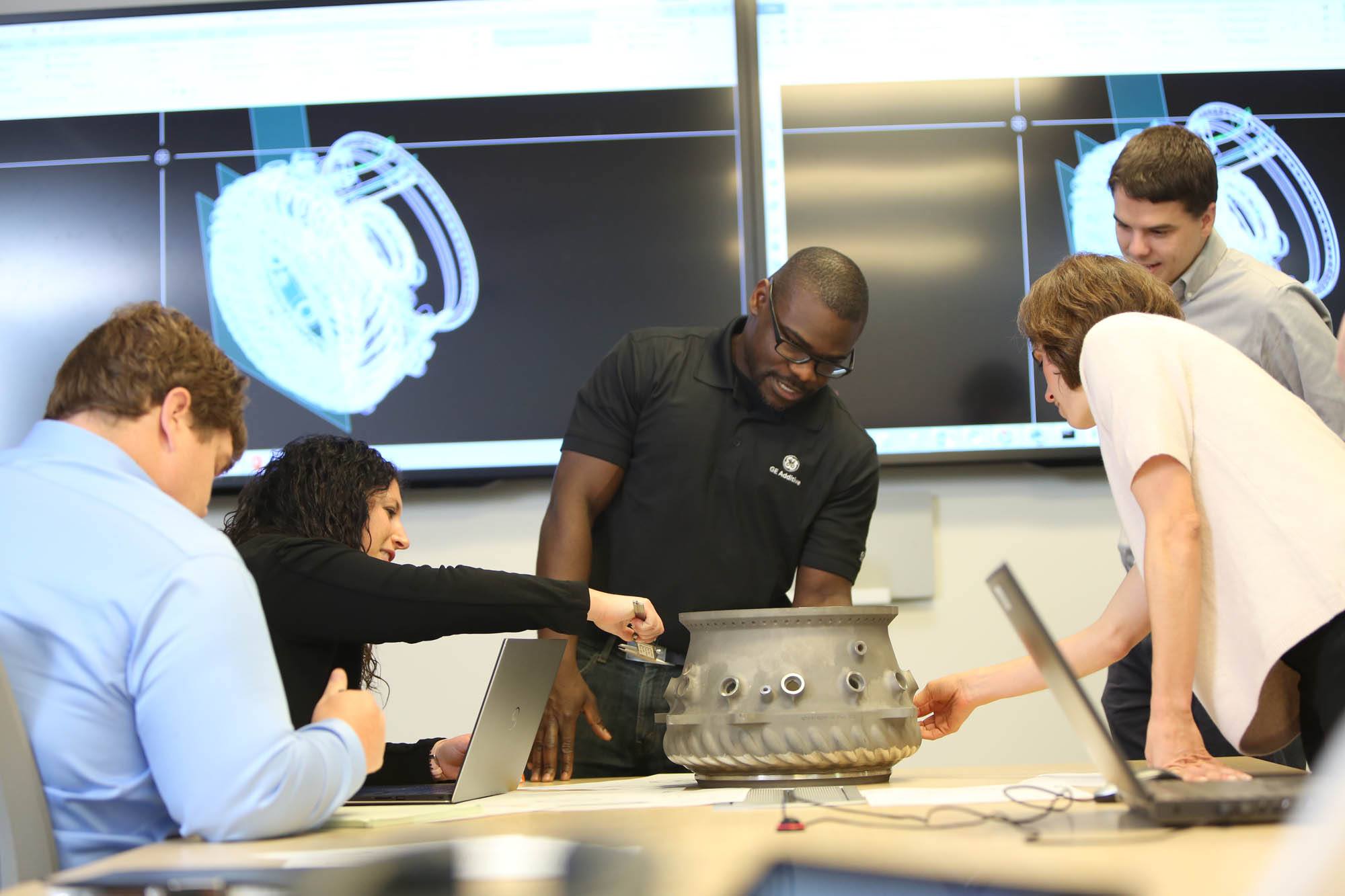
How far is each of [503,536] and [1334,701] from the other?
204cm

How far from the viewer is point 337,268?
3.03 meters

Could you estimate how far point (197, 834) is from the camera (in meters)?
1.16

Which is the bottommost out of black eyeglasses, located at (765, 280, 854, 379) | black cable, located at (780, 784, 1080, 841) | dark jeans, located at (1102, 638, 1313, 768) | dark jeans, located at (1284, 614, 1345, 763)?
dark jeans, located at (1102, 638, 1313, 768)

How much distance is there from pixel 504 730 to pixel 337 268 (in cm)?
173

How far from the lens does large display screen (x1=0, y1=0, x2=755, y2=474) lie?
2.99m

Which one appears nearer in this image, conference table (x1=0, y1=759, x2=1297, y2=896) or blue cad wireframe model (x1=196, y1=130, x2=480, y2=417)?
conference table (x1=0, y1=759, x2=1297, y2=896)

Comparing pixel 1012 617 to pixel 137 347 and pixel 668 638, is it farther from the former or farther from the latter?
pixel 668 638

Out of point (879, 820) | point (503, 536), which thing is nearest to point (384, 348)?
point (503, 536)

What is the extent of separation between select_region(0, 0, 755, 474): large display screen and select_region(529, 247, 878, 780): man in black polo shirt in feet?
1.92

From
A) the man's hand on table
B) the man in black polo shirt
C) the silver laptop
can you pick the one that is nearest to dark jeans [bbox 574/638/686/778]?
the man in black polo shirt

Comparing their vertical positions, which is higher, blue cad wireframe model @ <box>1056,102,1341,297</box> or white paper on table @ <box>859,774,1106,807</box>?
blue cad wireframe model @ <box>1056,102,1341,297</box>

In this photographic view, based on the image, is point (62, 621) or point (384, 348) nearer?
point (62, 621)

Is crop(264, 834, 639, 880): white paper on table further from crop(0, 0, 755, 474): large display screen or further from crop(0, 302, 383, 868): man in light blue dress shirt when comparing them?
crop(0, 0, 755, 474): large display screen

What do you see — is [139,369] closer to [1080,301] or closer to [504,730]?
[504,730]
